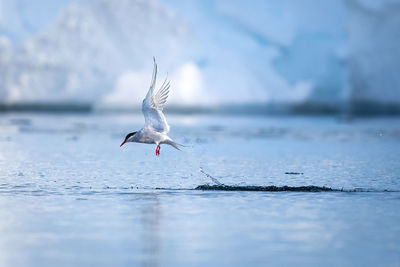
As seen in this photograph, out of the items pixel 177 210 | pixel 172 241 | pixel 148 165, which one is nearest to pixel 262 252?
pixel 172 241

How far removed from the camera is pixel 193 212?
9141mm

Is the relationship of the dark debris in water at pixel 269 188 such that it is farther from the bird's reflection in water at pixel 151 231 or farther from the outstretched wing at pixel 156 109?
the bird's reflection in water at pixel 151 231

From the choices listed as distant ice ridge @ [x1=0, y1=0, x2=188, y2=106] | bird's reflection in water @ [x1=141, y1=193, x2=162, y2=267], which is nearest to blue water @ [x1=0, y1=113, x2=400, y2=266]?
bird's reflection in water @ [x1=141, y1=193, x2=162, y2=267]

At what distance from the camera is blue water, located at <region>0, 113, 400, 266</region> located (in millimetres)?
6629

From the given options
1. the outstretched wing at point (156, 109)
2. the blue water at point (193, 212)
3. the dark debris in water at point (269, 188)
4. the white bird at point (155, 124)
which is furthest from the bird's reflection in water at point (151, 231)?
the outstretched wing at point (156, 109)

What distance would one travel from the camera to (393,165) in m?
16.2

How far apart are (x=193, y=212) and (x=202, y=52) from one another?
37.8m

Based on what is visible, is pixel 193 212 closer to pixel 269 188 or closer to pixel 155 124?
pixel 269 188

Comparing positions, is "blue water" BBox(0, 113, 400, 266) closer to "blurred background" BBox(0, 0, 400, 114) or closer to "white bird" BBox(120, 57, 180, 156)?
"white bird" BBox(120, 57, 180, 156)

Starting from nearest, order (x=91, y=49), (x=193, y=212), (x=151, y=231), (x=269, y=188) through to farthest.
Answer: (x=151, y=231)
(x=193, y=212)
(x=269, y=188)
(x=91, y=49)

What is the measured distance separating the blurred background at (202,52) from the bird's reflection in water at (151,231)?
3519cm

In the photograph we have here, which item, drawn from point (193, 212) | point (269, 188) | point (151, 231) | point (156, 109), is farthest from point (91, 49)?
point (151, 231)

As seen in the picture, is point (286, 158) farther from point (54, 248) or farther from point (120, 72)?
point (120, 72)

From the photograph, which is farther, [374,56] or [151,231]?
[374,56]
